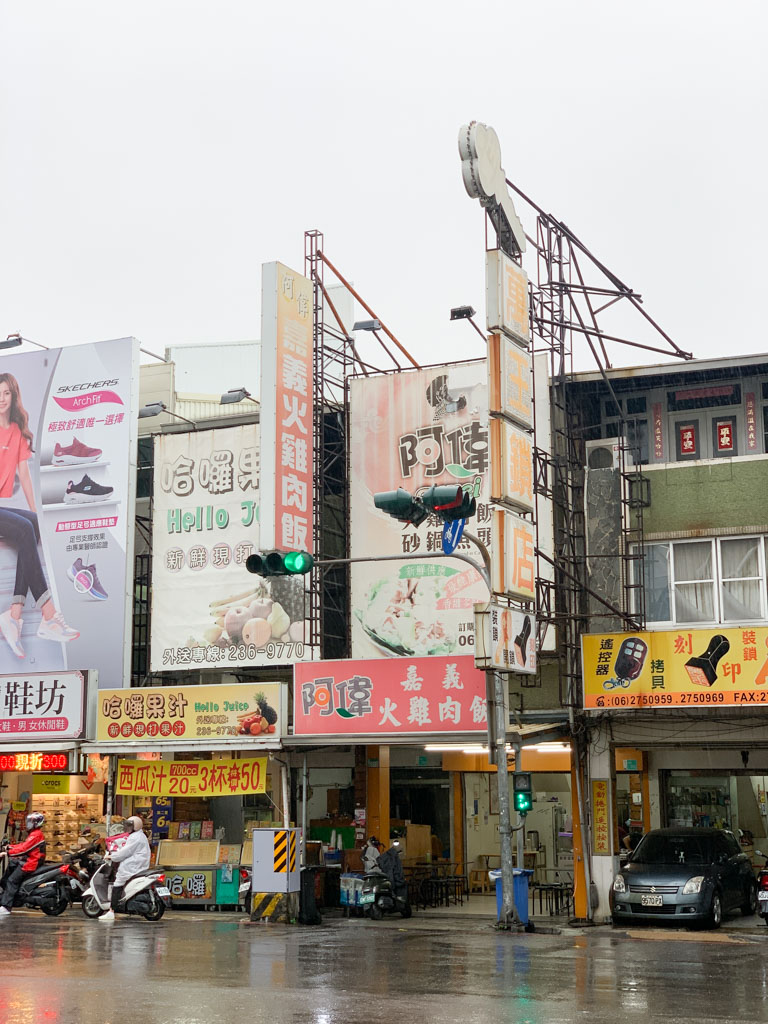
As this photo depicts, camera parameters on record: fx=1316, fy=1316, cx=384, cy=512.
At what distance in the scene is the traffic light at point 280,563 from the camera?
61.2ft

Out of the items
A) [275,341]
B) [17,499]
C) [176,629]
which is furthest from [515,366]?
[17,499]

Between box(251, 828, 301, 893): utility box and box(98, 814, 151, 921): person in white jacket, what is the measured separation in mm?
2008

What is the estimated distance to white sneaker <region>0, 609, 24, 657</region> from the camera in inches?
1225

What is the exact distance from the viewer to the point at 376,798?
28344mm

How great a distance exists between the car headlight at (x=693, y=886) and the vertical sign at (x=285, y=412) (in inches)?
390

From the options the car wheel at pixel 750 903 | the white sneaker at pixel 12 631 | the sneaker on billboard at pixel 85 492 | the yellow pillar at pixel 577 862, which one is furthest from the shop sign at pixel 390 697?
the white sneaker at pixel 12 631

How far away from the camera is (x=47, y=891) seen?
24766 mm

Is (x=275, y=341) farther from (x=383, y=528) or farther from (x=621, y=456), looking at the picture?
(x=621, y=456)

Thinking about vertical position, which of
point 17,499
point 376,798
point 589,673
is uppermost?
point 17,499

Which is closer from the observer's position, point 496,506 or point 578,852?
point 496,506

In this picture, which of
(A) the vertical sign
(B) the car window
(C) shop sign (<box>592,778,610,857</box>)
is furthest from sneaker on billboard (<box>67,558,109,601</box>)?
(B) the car window

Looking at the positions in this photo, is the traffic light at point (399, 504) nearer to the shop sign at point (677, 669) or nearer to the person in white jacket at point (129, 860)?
the shop sign at point (677, 669)

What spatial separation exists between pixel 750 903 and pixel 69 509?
17243 millimetres

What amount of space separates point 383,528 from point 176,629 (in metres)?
5.51
